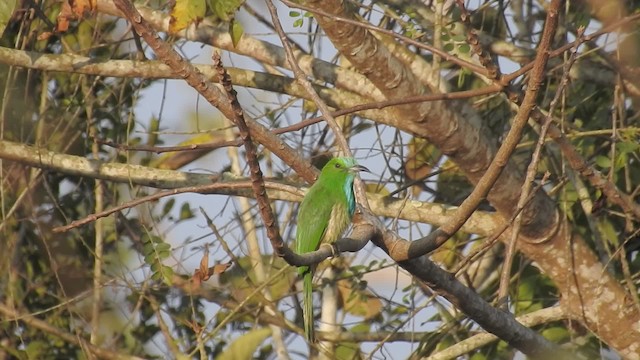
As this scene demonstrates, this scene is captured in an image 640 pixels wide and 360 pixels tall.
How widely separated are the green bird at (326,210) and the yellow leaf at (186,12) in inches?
30.3

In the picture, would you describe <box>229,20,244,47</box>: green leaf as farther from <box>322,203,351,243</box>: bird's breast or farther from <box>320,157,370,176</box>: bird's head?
<box>322,203,351,243</box>: bird's breast

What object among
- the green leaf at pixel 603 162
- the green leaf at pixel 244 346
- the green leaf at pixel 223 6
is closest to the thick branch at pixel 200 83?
the green leaf at pixel 223 6

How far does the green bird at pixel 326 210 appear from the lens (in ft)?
13.9

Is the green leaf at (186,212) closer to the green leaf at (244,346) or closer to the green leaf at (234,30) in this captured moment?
the green leaf at (234,30)

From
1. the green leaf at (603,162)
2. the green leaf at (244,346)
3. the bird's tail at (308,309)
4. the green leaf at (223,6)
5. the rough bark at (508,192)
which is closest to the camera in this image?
the green leaf at (244,346)

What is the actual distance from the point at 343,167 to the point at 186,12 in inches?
33.8

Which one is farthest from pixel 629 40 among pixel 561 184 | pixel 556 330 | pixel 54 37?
pixel 54 37

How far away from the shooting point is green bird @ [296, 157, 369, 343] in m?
4.23

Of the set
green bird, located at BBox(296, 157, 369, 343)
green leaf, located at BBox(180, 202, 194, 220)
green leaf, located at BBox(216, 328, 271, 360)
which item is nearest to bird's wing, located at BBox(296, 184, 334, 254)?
green bird, located at BBox(296, 157, 369, 343)

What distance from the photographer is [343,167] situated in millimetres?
4352

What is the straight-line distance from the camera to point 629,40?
5129mm

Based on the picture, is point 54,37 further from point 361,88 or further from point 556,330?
point 556,330

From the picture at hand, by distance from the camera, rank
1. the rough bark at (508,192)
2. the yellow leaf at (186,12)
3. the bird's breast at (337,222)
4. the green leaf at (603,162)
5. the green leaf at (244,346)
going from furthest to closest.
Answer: the green leaf at (603,162) → the rough bark at (508,192) → the bird's breast at (337,222) → the yellow leaf at (186,12) → the green leaf at (244,346)

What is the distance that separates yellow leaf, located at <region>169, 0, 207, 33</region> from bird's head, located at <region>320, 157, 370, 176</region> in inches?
30.4
